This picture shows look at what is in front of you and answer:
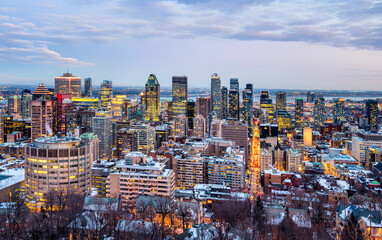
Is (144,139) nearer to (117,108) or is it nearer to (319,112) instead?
(117,108)

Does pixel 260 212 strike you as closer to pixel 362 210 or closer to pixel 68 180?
pixel 362 210

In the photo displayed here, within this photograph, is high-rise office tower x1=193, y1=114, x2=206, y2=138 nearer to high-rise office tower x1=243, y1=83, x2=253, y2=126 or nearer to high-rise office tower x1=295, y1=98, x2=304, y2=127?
high-rise office tower x1=243, y1=83, x2=253, y2=126

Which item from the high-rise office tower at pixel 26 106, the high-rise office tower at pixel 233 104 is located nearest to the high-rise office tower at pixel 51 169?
the high-rise office tower at pixel 26 106

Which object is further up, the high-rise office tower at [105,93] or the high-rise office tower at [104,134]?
the high-rise office tower at [105,93]

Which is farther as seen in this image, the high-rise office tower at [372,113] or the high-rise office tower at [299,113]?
the high-rise office tower at [299,113]

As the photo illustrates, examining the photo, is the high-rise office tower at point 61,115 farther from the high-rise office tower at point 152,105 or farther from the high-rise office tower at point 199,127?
the high-rise office tower at point 152,105

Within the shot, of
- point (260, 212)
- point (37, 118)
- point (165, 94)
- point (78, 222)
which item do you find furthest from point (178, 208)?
point (165, 94)

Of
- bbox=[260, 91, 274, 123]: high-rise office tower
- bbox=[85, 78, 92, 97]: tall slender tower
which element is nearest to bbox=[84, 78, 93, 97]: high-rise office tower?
bbox=[85, 78, 92, 97]: tall slender tower

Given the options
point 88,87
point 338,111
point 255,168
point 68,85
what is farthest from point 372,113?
point 88,87
